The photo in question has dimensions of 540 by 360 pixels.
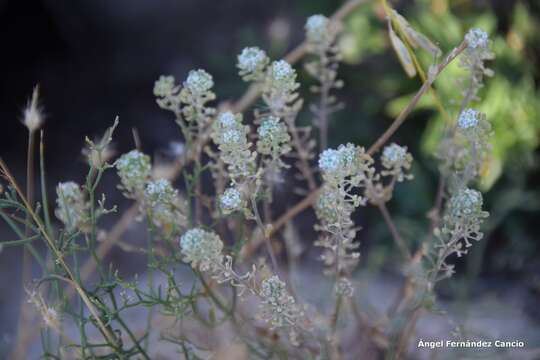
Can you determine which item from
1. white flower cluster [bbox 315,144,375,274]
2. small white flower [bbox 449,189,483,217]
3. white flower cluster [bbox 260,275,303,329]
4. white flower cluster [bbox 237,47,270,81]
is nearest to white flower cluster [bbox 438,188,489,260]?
small white flower [bbox 449,189,483,217]

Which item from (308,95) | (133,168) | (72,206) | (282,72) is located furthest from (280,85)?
(308,95)


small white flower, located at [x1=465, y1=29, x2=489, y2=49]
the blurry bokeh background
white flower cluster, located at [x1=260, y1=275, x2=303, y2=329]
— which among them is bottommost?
white flower cluster, located at [x1=260, y1=275, x2=303, y2=329]

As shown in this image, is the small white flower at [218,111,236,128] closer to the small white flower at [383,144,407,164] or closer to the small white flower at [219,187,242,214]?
the small white flower at [219,187,242,214]

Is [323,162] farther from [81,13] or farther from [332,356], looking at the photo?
[81,13]

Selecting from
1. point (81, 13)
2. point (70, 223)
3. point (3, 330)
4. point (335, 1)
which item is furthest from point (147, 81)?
point (70, 223)

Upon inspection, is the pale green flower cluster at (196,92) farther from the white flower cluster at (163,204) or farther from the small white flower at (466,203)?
the small white flower at (466,203)

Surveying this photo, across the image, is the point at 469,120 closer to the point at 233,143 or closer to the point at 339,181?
the point at 339,181
